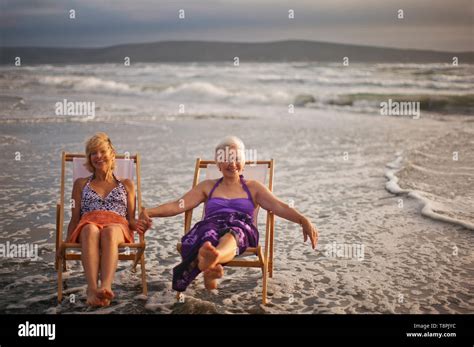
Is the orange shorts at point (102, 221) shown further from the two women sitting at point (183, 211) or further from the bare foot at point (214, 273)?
the bare foot at point (214, 273)

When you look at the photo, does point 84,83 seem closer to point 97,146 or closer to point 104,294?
point 97,146

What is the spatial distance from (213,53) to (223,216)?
14.3 metres

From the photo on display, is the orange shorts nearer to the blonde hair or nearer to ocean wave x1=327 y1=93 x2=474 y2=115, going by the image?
the blonde hair

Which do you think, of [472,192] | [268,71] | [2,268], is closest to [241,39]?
[268,71]

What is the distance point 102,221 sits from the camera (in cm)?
351

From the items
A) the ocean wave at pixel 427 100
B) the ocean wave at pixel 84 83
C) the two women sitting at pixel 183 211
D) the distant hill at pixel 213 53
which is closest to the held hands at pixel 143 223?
the two women sitting at pixel 183 211

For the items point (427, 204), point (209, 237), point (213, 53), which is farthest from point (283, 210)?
point (213, 53)

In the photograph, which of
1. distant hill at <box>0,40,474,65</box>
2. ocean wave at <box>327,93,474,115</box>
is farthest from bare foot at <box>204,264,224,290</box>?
distant hill at <box>0,40,474,65</box>

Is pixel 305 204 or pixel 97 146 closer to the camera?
pixel 97 146

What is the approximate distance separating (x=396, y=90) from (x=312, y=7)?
2.82 m

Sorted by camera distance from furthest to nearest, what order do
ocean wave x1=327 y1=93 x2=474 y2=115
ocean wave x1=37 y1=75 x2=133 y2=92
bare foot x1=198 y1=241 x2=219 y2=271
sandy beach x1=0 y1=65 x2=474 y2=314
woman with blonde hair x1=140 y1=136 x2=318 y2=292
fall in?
ocean wave x1=37 y1=75 x2=133 y2=92, ocean wave x1=327 y1=93 x2=474 y2=115, sandy beach x1=0 y1=65 x2=474 y2=314, woman with blonde hair x1=140 y1=136 x2=318 y2=292, bare foot x1=198 y1=241 x2=219 y2=271

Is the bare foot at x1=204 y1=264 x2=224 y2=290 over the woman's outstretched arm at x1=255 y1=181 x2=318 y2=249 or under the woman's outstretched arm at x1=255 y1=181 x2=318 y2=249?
under

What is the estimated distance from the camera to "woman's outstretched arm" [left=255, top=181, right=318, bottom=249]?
11.1 feet

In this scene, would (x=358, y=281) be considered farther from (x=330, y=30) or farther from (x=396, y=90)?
(x=330, y=30)
